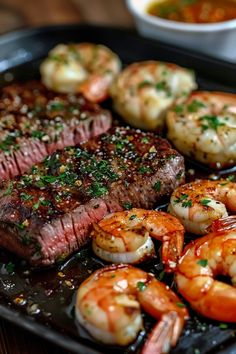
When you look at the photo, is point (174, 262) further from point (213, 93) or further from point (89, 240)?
point (213, 93)

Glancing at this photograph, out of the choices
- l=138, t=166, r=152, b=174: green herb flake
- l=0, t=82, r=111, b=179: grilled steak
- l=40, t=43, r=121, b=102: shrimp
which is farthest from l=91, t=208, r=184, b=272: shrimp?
l=40, t=43, r=121, b=102: shrimp

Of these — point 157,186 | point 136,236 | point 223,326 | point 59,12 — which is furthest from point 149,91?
point 59,12

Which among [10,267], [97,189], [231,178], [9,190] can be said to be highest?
[9,190]

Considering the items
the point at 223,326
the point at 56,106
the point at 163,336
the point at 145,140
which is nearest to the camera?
the point at 163,336

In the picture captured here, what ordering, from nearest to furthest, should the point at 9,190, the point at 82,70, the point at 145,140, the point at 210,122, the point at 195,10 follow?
the point at 9,190
the point at 145,140
the point at 210,122
the point at 82,70
the point at 195,10

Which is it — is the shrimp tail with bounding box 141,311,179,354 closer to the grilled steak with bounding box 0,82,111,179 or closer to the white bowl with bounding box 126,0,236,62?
the grilled steak with bounding box 0,82,111,179

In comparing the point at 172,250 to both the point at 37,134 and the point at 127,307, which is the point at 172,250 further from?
the point at 37,134

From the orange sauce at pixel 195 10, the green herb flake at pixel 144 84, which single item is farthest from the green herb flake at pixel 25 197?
the orange sauce at pixel 195 10

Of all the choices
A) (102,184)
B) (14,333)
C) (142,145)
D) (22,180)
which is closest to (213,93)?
(142,145)
